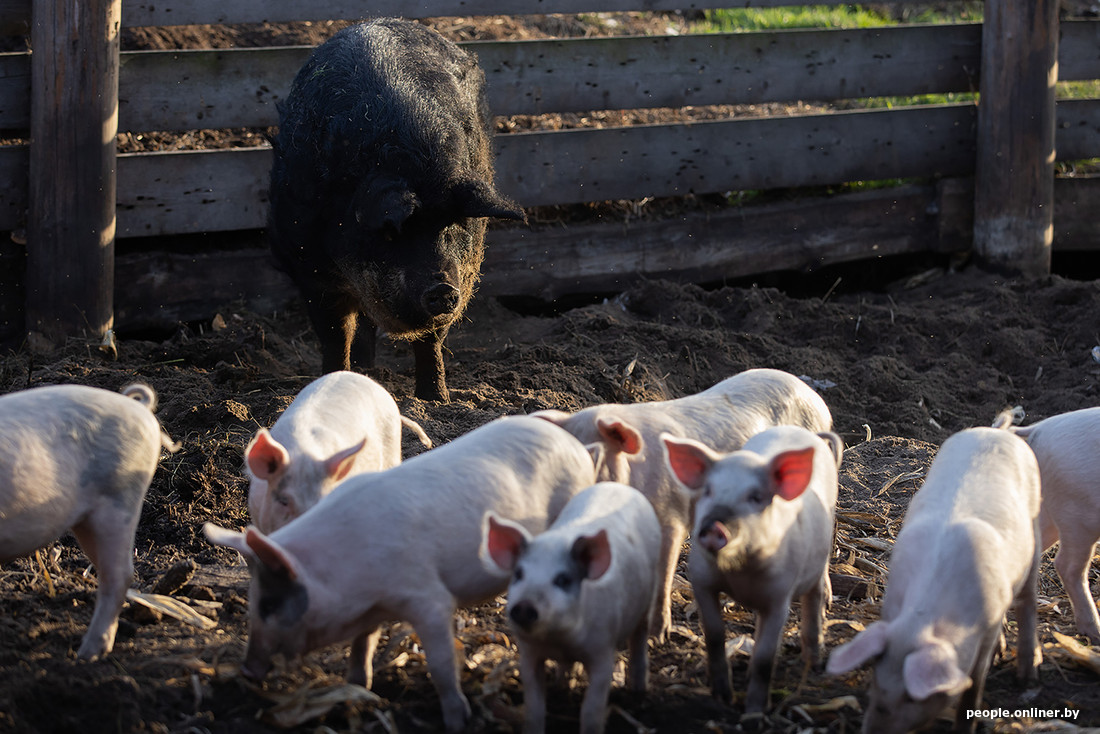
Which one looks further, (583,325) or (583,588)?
(583,325)

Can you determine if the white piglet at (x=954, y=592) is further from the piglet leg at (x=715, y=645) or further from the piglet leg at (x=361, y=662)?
the piglet leg at (x=361, y=662)

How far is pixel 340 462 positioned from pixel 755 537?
1.19 m

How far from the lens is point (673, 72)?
7.14m

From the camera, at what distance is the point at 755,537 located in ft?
9.18

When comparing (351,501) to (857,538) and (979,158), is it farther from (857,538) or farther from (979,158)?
(979,158)

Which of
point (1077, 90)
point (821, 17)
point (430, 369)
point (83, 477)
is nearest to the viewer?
point (83, 477)

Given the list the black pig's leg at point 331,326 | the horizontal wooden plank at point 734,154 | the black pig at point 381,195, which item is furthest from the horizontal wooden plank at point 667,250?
the black pig's leg at point 331,326

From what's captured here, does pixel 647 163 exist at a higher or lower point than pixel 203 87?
lower

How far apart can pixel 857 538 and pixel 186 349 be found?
340 cm

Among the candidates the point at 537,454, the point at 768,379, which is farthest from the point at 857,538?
the point at 537,454

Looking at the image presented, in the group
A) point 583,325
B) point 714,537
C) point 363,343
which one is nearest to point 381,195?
point 363,343

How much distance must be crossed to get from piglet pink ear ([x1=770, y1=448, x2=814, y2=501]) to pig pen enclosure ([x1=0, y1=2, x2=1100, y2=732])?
56 cm

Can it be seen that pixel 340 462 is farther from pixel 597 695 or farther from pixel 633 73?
pixel 633 73

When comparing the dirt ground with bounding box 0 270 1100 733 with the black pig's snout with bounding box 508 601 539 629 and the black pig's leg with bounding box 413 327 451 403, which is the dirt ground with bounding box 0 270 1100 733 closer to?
the black pig's leg with bounding box 413 327 451 403
